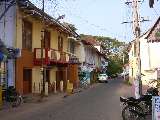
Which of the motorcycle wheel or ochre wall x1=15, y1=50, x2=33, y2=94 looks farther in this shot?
ochre wall x1=15, y1=50, x2=33, y2=94

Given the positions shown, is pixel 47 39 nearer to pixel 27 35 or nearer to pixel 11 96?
pixel 27 35

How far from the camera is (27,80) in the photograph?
62.6 ft

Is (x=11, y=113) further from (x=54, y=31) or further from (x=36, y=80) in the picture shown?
(x=54, y=31)

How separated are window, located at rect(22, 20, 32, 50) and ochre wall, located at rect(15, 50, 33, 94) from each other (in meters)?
0.53

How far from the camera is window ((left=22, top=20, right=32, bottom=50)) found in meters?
18.1

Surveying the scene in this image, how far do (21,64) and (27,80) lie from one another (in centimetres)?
210

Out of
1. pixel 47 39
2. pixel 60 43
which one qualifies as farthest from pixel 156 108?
pixel 60 43

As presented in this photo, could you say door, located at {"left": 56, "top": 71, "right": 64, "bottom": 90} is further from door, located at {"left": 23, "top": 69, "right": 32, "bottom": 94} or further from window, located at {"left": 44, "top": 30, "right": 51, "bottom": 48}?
door, located at {"left": 23, "top": 69, "right": 32, "bottom": 94}

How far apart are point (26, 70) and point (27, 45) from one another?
2054 mm

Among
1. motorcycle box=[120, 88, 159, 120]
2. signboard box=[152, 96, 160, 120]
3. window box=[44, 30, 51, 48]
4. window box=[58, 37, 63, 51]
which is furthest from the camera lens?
window box=[58, 37, 63, 51]

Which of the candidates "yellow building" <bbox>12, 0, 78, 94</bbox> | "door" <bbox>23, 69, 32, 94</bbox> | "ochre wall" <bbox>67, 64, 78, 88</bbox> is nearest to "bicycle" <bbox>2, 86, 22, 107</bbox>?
"yellow building" <bbox>12, 0, 78, 94</bbox>

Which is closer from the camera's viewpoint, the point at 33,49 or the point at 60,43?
the point at 33,49

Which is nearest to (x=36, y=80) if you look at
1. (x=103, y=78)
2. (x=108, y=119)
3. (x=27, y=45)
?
(x=27, y=45)

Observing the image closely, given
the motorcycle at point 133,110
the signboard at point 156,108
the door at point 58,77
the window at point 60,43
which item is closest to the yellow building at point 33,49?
the door at point 58,77
